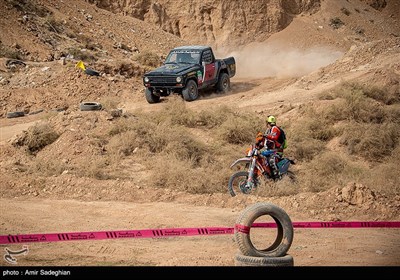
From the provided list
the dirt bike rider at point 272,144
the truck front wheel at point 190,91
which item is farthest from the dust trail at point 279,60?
the dirt bike rider at point 272,144

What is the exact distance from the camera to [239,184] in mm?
11445

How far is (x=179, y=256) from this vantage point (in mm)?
8156

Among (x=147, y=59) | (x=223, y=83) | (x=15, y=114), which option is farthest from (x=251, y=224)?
(x=147, y=59)

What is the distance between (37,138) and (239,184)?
5.42 metres

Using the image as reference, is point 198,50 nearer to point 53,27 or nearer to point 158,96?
point 158,96

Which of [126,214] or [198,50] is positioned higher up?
[198,50]

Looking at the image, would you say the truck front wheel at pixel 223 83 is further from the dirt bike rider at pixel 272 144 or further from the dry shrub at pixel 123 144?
the dirt bike rider at pixel 272 144

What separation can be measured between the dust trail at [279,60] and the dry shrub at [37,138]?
1483cm

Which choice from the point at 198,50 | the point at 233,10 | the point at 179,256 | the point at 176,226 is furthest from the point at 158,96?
the point at 233,10

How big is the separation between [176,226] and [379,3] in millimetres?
42248

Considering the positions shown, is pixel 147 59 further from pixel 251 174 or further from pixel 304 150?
pixel 251 174

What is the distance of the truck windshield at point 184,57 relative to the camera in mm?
21391

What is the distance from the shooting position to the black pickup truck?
67.4ft

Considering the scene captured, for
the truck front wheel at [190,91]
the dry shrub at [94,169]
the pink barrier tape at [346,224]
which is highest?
the truck front wheel at [190,91]
